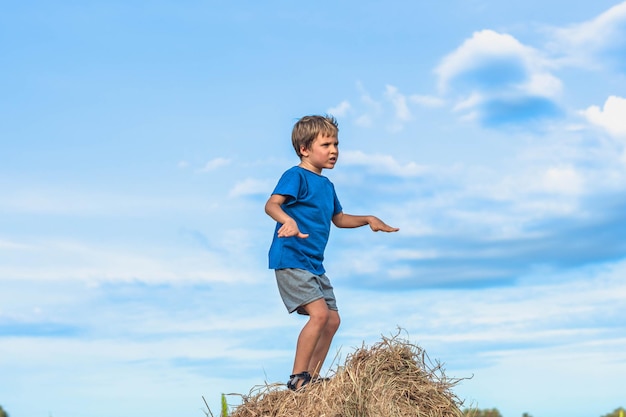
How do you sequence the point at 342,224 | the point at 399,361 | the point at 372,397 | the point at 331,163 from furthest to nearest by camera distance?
the point at 342,224
the point at 331,163
the point at 399,361
the point at 372,397

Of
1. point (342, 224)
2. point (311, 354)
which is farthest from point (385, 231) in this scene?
point (311, 354)

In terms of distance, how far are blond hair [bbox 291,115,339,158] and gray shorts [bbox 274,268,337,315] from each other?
1.04 meters

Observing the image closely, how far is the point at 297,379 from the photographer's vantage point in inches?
247

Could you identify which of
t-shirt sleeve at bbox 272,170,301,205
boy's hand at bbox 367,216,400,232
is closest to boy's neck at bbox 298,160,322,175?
t-shirt sleeve at bbox 272,170,301,205

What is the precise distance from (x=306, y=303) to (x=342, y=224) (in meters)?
1.17

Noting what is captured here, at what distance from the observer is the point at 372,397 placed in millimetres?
5723

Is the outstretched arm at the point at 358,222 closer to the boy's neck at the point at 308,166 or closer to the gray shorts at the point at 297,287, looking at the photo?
the boy's neck at the point at 308,166

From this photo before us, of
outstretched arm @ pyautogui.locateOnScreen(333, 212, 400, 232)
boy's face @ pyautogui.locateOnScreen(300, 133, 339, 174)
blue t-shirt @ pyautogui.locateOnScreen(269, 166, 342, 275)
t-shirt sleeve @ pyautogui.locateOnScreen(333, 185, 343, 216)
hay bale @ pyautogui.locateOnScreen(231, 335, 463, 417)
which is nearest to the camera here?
hay bale @ pyautogui.locateOnScreen(231, 335, 463, 417)

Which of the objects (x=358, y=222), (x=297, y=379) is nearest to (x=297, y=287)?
(x=297, y=379)

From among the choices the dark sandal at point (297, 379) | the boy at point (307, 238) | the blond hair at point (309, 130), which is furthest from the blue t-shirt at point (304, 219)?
the dark sandal at point (297, 379)

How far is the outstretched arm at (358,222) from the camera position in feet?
24.5

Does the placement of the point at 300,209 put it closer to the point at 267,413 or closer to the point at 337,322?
the point at 337,322

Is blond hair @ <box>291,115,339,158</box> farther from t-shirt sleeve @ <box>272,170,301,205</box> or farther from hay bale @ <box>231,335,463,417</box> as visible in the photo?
hay bale @ <box>231,335,463,417</box>

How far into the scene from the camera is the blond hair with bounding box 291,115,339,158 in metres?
6.96
